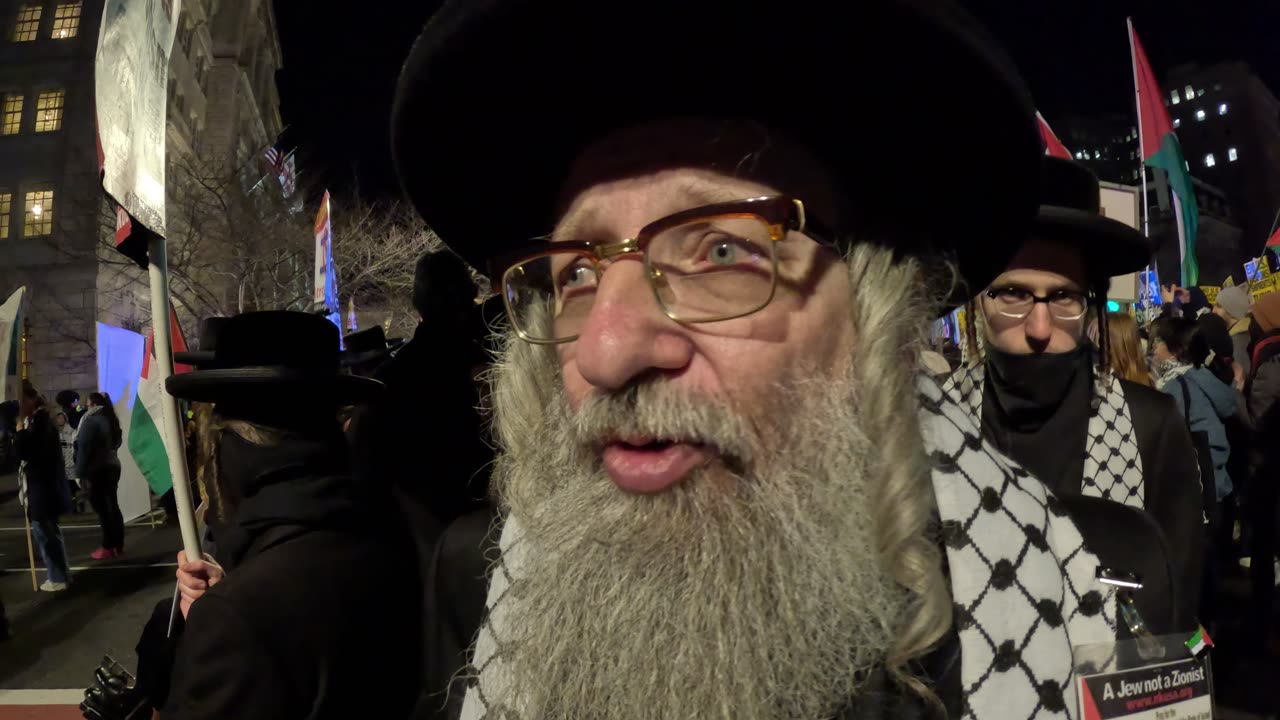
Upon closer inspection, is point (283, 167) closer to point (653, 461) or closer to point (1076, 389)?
point (1076, 389)

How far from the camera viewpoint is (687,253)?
1142 mm

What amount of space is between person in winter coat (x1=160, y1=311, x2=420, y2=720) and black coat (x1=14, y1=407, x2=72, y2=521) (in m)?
7.03

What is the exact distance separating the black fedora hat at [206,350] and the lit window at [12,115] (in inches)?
1005

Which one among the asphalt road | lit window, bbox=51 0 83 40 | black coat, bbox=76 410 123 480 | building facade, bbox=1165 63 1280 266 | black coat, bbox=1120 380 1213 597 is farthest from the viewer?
building facade, bbox=1165 63 1280 266

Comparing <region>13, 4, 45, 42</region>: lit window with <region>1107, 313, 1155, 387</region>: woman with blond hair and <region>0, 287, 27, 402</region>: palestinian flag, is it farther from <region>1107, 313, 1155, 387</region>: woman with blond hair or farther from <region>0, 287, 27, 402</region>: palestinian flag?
<region>1107, 313, 1155, 387</region>: woman with blond hair

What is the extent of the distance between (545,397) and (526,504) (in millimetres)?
239

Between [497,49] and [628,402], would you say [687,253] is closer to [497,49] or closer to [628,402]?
[628,402]

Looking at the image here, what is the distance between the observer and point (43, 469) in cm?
764

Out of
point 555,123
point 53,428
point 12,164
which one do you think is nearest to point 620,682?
point 555,123

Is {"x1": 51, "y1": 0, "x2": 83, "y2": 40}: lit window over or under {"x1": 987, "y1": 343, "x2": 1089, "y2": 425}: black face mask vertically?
over

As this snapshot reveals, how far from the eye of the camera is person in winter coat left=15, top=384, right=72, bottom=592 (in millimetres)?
7410

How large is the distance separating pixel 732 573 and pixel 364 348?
5.04 m

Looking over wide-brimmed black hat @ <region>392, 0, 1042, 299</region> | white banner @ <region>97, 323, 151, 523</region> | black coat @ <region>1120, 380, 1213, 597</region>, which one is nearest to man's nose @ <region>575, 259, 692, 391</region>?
wide-brimmed black hat @ <region>392, 0, 1042, 299</region>

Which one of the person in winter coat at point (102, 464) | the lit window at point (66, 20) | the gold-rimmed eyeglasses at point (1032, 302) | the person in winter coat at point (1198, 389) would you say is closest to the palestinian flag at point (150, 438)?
the gold-rimmed eyeglasses at point (1032, 302)
